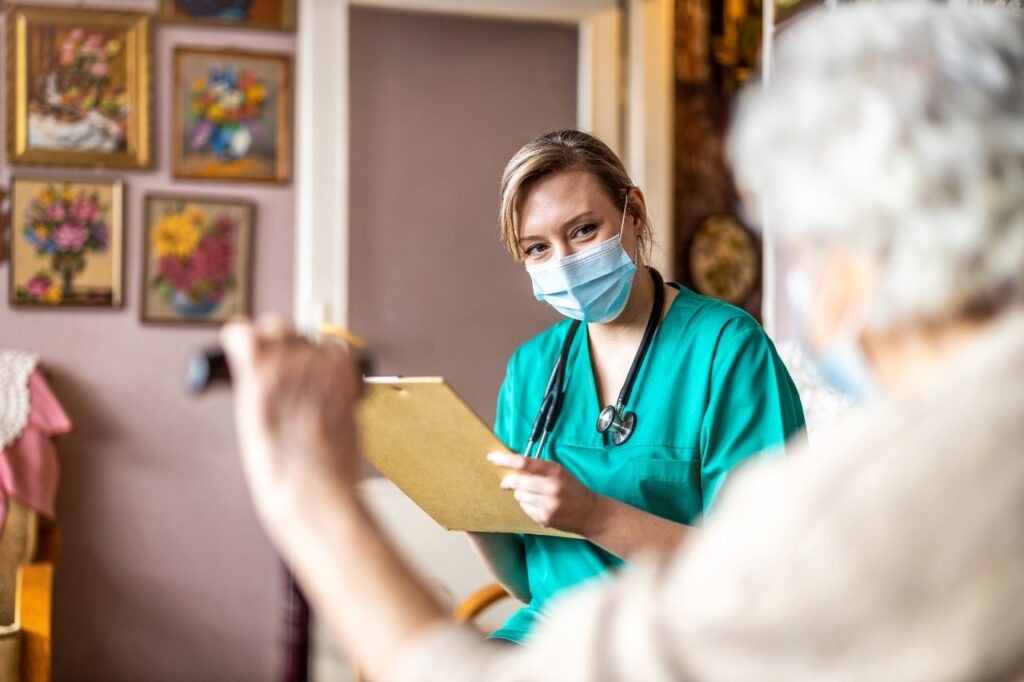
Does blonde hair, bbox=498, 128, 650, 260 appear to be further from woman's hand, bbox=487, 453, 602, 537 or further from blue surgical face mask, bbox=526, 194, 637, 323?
woman's hand, bbox=487, 453, 602, 537

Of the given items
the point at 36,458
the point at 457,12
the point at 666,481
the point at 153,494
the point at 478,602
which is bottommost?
the point at 478,602

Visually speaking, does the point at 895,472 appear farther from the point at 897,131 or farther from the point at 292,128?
the point at 292,128

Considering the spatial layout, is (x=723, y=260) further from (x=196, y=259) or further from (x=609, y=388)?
(x=609, y=388)

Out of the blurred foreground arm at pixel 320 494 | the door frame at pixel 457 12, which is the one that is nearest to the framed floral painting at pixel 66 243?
the door frame at pixel 457 12

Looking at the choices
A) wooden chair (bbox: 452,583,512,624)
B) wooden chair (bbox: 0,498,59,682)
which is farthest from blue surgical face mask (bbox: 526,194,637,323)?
wooden chair (bbox: 0,498,59,682)

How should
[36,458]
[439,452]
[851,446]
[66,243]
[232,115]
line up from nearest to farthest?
[851,446], [439,452], [36,458], [66,243], [232,115]

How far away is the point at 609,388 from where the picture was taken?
173cm

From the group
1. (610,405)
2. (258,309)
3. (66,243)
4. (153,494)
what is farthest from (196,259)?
(610,405)

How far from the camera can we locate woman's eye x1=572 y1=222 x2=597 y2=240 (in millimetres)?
1741

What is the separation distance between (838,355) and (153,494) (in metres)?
3.02

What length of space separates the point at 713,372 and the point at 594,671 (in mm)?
921

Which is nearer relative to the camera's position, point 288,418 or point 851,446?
point 851,446

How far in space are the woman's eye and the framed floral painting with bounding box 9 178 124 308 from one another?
2.16m

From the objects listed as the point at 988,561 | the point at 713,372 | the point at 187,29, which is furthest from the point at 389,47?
the point at 988,561
